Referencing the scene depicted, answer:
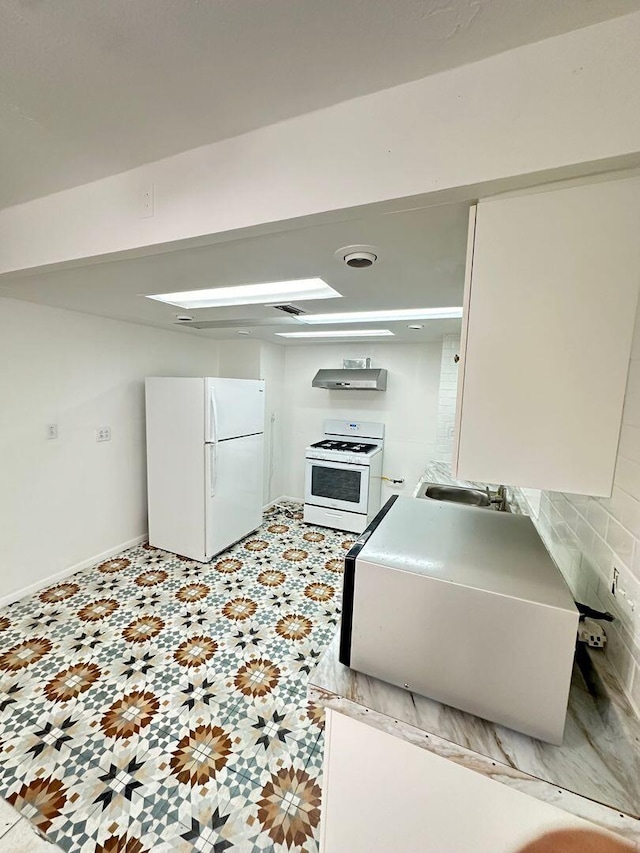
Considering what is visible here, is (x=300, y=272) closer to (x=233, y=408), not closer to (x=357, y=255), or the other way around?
(x=357, y=255)

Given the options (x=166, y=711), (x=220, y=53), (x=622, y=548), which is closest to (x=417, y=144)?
(x=220, y=53)

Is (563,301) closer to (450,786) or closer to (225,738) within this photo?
(450,786)

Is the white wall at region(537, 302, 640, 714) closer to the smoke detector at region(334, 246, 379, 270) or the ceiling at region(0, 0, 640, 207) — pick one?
the ceiling at region(0, 0, 640, 207)

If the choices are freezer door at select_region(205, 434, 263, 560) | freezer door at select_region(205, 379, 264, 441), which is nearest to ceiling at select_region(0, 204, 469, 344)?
freezer door at select_region(205, 379, 264, 441)

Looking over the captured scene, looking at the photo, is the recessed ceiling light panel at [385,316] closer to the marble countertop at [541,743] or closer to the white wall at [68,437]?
the white wall at [68,437]

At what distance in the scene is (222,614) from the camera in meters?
2.36

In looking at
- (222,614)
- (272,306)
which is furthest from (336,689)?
(272,306)

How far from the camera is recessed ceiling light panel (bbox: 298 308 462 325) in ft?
7.63

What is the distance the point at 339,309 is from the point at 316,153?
1.43 metres

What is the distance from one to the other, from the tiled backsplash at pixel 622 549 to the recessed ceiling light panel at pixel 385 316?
1565mm

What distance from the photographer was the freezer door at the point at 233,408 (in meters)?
2.88

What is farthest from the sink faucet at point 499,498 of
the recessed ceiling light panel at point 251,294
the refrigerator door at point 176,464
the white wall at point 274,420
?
the white wall at point 274,420

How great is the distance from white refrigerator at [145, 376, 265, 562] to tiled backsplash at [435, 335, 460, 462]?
191 centimetres

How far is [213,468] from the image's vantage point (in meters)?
2.95
